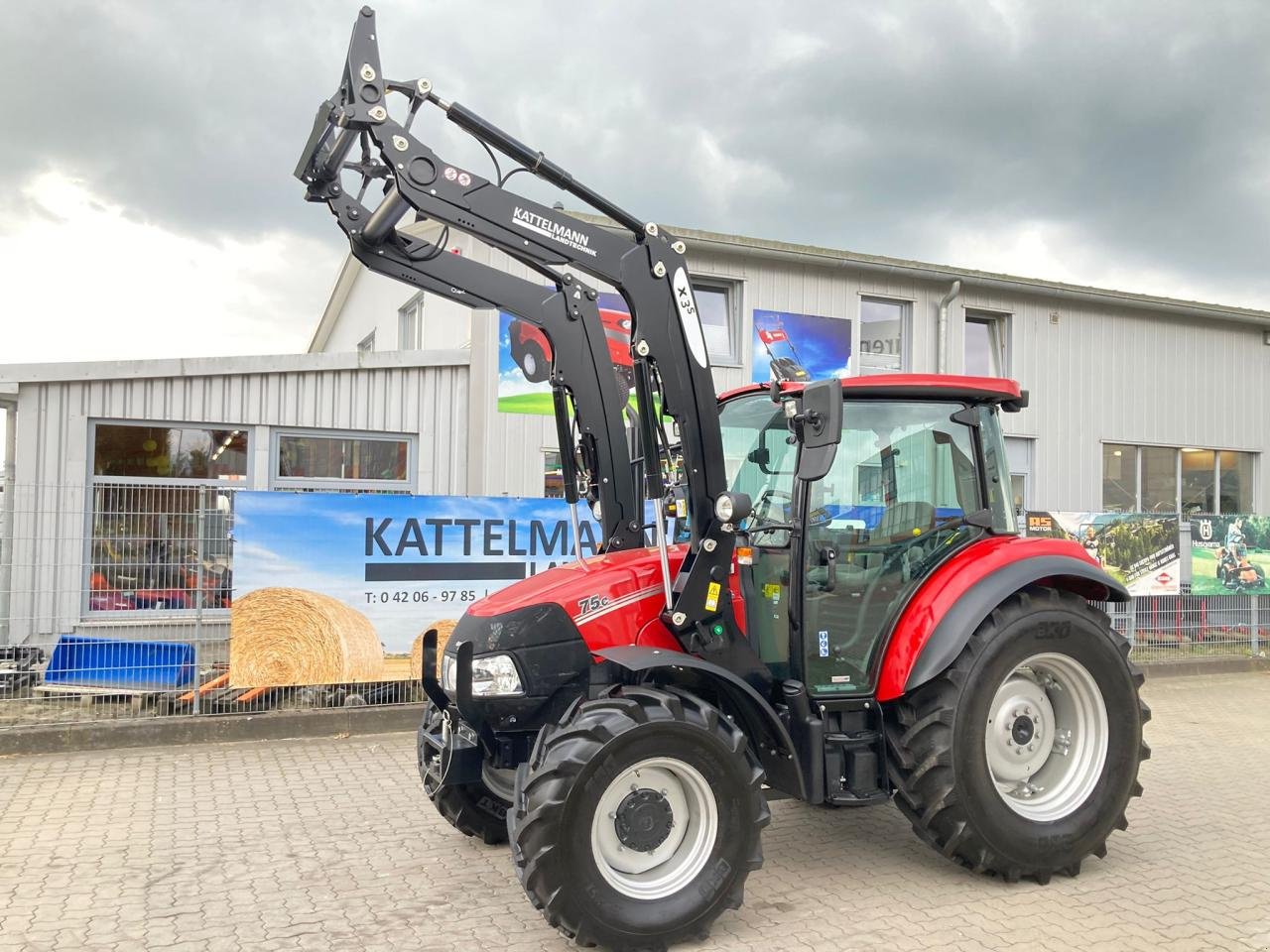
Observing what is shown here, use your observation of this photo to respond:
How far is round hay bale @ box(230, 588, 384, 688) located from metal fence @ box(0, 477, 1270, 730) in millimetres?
112

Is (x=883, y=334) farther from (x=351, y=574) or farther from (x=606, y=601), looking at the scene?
(x=606, y=601)

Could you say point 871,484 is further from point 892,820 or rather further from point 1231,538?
point 1231,538

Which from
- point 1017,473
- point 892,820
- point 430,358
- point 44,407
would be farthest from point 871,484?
point 1017,473

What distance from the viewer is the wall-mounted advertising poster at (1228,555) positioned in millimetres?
11062

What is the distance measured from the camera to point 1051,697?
4.98m

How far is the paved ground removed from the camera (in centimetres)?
401

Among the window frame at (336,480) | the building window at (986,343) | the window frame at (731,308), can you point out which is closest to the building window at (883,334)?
the building window at (986,343)

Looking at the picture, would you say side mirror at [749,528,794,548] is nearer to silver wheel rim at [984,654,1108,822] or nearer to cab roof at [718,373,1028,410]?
cab roof at [718,373,1028,410]

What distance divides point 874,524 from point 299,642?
4.87 m

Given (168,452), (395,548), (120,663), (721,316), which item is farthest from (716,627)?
(721,316)

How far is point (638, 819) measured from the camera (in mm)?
3896

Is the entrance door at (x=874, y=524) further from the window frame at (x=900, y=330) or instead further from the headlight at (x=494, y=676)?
the window frame at (x=900, y=330)

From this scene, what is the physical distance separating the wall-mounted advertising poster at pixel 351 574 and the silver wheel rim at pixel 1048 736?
3417 mm

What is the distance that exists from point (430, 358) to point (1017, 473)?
8170 millimetres
